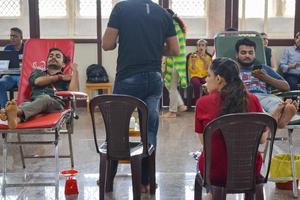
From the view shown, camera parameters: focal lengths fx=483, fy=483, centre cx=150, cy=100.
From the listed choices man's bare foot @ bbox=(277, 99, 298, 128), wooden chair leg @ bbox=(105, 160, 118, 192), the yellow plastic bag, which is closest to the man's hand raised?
the yellow plastic bag

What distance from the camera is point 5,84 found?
6.04 metres

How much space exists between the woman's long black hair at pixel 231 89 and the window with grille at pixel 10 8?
223 inches

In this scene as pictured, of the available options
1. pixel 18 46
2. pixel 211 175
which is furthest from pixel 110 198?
pixel 18 46

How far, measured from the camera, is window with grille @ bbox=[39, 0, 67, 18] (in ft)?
24.6

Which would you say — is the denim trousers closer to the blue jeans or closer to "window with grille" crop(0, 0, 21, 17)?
the blue jeans

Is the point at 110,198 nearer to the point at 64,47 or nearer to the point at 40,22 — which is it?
the point at 64,47

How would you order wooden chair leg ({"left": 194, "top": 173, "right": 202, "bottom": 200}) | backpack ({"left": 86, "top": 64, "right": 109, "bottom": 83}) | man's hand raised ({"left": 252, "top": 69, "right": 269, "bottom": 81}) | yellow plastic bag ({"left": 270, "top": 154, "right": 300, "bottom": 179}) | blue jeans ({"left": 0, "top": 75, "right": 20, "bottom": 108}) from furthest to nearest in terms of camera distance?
backpack ({"left": 86, "top": 64, "right": 109, "bottom": 83}) → blue jeans ({"left": 0, "top": 75, "right": 20, "bottom": 108}) → man's hand raised ({"left": 252, "top": 69, "right": 269, "bottom": 81}) → yellow plastic bag ({"left": 270, "top": 154, "right": 300, "bottom": 179}) → wooden chair leg ({"left": 194, "top": 173, "right": 202, "bottom": 200})

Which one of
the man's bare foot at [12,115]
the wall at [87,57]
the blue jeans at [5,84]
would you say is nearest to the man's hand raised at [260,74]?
the man's bare foot at [12,115]

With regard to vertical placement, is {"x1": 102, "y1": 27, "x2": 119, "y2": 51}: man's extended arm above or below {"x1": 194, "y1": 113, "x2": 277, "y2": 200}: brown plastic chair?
above

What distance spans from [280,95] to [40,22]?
463 cm

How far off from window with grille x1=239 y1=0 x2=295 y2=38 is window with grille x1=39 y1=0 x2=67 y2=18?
2.77 metres

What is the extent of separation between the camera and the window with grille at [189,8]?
7.62 meters

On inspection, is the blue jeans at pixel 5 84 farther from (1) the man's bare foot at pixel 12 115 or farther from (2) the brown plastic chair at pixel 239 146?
(2) the brown plastic chair at pixel 239 146

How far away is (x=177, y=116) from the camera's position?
6.69 meters
